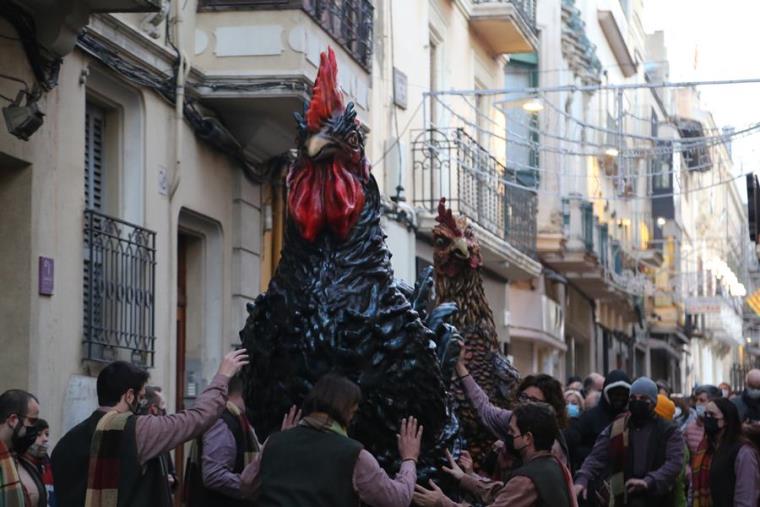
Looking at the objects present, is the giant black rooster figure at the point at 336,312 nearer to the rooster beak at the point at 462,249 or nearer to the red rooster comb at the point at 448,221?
the rooster beak at the point at 462,249

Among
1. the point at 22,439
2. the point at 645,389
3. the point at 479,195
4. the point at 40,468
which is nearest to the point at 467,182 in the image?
the point at 479,195

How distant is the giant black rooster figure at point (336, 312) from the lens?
758 cm

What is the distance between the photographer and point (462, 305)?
38.8ft

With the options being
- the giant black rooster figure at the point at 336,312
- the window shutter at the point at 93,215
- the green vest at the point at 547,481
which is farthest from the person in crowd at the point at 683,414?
the giant black rooster figure at the point at 336,312

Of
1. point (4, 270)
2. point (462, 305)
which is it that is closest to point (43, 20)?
point (4, 270)

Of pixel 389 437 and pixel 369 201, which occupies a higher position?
pixel 369 201

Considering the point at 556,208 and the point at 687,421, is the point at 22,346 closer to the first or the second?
the point at 687,421

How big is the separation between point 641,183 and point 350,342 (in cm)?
3942

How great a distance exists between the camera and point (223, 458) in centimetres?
869

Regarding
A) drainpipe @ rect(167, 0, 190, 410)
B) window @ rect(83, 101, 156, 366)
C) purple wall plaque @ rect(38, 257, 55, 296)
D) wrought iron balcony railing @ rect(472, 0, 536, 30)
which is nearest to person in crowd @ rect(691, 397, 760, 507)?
window @ rect(83, 101, 156, 366)

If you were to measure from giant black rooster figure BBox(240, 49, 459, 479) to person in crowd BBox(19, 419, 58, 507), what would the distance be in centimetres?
106

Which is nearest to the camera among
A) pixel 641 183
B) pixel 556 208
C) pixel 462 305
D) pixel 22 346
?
pixel 462 305

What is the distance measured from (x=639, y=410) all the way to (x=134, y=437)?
5.02 m

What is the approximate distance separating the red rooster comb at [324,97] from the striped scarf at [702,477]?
6.34 meters
